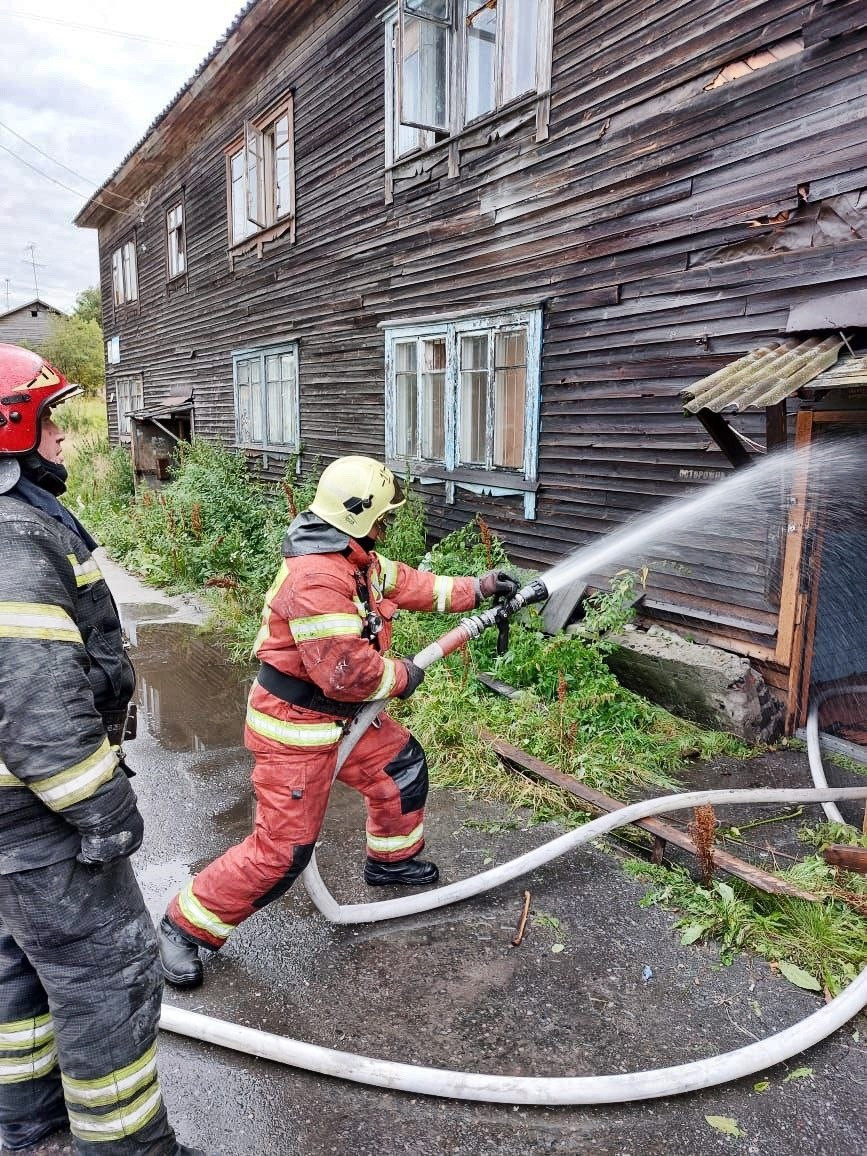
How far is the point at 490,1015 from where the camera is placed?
2.75 metres

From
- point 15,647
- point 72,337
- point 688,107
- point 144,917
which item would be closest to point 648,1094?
point 144,917

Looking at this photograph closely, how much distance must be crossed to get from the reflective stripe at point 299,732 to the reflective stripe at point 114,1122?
1162 millimetres

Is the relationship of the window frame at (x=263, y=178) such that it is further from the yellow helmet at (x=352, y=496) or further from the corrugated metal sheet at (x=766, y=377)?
the yellow helmet at (x=352, y=496)

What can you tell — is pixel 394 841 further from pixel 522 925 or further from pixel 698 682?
pixel 698 682

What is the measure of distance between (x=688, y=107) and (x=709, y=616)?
3530mm

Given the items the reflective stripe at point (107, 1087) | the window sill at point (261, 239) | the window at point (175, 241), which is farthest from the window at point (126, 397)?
the reflective stripe at point (107, 1087)

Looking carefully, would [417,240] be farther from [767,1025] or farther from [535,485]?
[767,1025]

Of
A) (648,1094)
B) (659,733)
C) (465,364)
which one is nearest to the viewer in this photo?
(648,1094)

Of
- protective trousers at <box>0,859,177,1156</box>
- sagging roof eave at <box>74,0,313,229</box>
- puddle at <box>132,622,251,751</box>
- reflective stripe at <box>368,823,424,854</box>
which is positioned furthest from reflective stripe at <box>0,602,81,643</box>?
sagging roof eave at <box>74,0,313,229</box>

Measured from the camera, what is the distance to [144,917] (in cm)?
207

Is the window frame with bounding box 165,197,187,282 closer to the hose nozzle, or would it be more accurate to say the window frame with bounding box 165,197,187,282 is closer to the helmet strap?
the hose nozzle

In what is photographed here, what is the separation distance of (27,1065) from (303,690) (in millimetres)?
1379

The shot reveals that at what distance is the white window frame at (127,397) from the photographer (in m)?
19.5

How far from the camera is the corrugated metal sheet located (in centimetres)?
378
